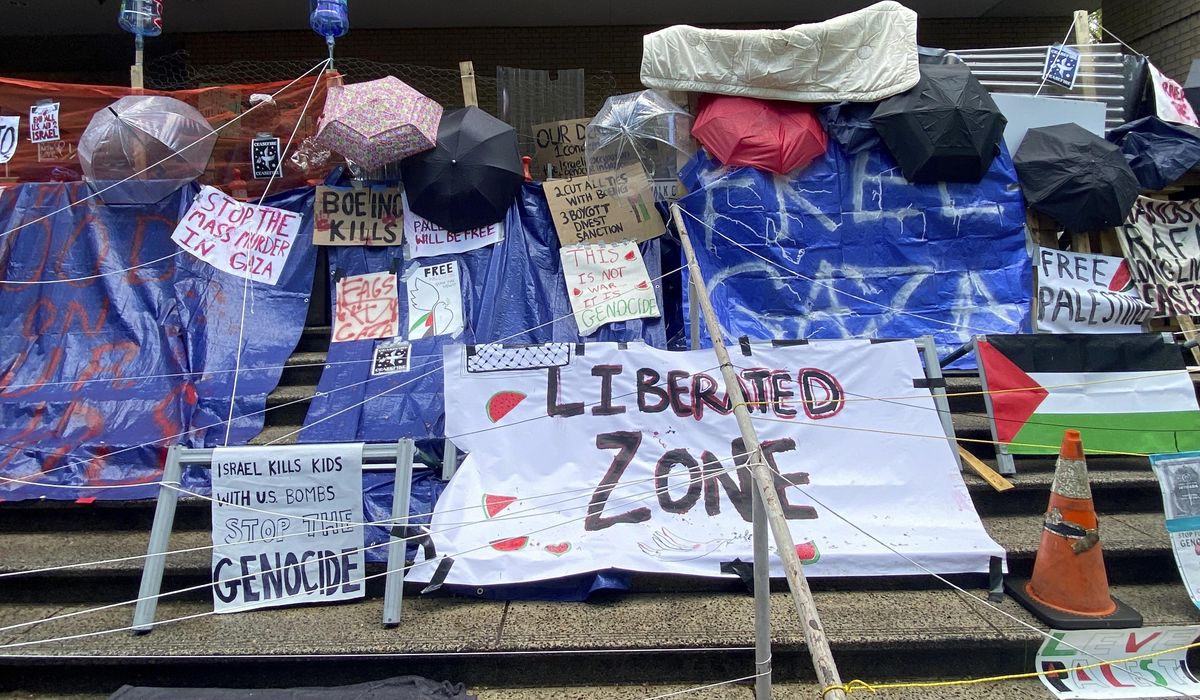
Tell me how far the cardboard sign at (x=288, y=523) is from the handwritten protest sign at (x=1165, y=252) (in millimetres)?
5699

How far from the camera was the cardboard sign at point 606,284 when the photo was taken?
17.2 ft

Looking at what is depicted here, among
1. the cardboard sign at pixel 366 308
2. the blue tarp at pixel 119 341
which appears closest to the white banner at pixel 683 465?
the cardboard sign at pixel 366 308

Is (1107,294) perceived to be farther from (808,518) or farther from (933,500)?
(808,518)

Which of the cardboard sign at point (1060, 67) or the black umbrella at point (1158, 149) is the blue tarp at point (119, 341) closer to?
the cardboard sign at point (1060, 67)

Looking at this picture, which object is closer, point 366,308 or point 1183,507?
point 1183,507

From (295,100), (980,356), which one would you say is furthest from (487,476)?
(295,100)

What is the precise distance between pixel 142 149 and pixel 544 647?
180 inches

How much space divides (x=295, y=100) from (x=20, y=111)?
2151mm

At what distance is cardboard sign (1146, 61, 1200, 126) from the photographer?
6277 mm

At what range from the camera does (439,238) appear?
5473 millimetres

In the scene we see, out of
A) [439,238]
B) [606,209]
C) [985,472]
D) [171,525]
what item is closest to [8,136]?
[439,238]

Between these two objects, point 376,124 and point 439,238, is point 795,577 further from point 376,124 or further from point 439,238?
point 376,124

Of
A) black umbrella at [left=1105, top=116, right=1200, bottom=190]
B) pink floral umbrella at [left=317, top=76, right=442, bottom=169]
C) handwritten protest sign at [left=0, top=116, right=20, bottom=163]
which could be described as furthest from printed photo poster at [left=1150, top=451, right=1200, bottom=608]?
handwritten protest sign at [left=0, top=116, right=20, bottom=163]

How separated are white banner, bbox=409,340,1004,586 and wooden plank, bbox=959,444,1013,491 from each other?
1.01 feet
